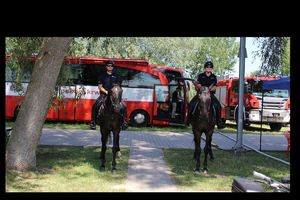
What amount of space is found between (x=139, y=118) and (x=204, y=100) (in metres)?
12.4

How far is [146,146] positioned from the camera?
46.7ft

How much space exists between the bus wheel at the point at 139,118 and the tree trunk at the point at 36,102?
12914 millimetres

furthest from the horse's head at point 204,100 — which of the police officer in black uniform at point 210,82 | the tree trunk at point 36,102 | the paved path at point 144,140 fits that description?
the paved path at point 144,140

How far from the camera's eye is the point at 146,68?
22.0 meters

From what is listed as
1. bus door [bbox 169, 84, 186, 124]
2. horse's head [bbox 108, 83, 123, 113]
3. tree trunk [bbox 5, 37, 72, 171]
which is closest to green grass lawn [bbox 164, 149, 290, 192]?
horse's head [bbox 108, 83, 123, 113]

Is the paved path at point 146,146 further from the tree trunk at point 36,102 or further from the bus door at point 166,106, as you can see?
the bus door at point 166,106

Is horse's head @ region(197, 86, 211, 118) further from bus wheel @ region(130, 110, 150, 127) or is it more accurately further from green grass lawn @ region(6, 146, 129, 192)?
bus wheel @ region(130, 110, 150, 127)

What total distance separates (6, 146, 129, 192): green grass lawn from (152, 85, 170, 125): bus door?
9.85m

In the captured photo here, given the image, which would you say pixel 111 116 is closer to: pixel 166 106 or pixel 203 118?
pixel 203 118

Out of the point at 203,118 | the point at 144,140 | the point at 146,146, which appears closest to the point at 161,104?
the point at 144,140

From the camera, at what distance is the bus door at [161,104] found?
21.6m
